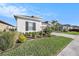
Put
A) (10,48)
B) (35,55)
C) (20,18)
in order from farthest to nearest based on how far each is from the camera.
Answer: (20,18)
(10,48)
(35,55)

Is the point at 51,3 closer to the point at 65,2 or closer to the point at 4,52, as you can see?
the point at 65,2

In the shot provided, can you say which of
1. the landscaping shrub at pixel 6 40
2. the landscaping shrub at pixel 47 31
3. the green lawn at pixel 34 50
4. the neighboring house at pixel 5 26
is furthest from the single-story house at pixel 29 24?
the landscaping shrub at pixel 6 40

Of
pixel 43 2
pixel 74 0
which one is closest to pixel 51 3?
pixel 43 2

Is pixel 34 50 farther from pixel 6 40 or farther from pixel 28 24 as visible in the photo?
pixel 28 24

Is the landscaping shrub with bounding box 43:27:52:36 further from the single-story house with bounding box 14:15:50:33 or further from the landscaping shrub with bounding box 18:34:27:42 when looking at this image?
the landscaping shrub with bounding box 18:34:27:42

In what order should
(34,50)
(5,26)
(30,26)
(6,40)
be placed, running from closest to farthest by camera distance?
1. (6,40)
2. (34,50)
3. (5,26)
4. (30,26)

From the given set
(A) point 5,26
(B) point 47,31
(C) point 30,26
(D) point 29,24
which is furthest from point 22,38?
(B) point 47,31

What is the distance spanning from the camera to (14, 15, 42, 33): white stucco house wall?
10.8 meters

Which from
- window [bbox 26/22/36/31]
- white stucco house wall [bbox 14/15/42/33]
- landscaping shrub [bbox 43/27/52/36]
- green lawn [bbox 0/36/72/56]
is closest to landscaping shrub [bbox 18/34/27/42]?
green lawn [bbox 0/36/72/56]

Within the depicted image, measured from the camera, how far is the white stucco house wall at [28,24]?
10803mm

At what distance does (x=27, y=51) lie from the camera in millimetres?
8625

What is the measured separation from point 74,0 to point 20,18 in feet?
11.9

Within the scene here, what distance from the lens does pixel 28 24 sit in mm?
11812

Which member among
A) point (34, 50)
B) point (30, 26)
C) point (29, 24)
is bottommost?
point (34, 50)
